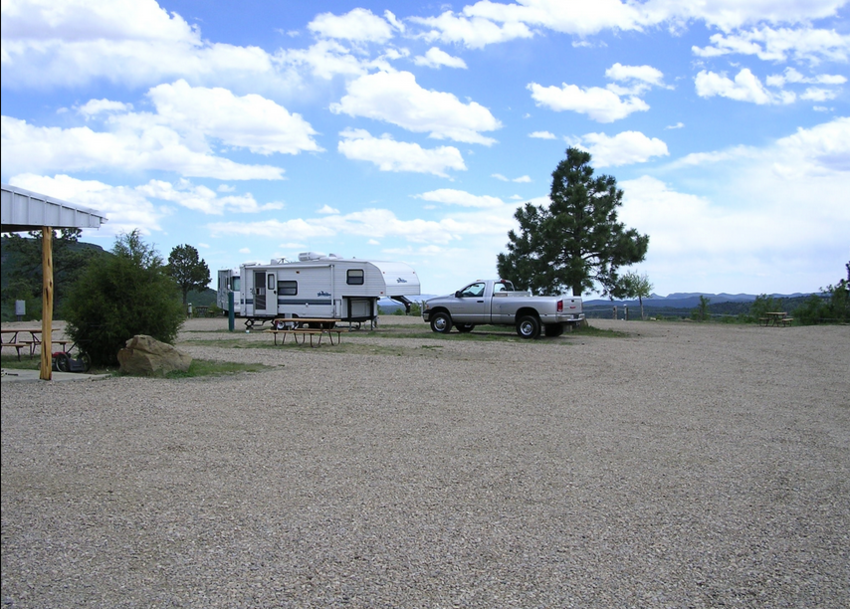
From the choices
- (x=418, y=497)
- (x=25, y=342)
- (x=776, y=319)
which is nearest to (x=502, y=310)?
(x=25, y=342)

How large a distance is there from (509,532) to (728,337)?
2064cm

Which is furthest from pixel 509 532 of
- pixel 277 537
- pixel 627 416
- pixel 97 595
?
pixel 627 416

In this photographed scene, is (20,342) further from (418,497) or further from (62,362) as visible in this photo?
(418,497)

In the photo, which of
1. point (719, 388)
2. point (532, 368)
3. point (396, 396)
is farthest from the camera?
point (532, 368)

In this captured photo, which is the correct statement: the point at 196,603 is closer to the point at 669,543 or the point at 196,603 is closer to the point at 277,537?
the point at 277,537

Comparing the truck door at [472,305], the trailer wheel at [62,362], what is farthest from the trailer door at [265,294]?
the trailer wheel at [62,362]

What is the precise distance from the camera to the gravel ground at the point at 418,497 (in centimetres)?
367

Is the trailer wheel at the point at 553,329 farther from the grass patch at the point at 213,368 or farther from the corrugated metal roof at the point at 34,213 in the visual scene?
the corrugated metal roof at the point at 34,213

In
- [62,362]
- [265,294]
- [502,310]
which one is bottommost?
[62,362]

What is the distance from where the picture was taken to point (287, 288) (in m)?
23.5

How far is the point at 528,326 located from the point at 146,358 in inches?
480

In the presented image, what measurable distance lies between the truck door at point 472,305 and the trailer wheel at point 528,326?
3.52 feet

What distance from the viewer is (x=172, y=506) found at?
4.71 meters

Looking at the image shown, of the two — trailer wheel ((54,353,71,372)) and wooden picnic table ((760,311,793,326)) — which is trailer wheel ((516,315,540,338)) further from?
wooden picnic table ((760,311,793,326))
